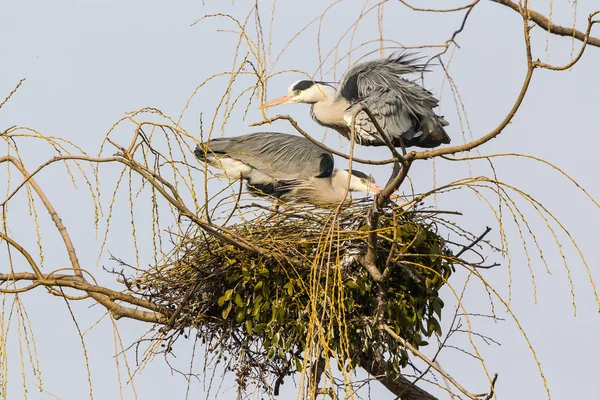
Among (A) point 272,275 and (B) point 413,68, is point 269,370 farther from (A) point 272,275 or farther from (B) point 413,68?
(B) point 413,68

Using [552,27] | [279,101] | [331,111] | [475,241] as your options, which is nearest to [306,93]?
[279,101]

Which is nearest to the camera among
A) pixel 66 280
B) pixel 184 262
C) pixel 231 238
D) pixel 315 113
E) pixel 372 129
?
pixel 231 238

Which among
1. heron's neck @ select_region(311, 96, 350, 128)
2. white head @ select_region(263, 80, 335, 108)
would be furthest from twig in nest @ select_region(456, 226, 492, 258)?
white head @ select_region(263, 80, 335, 108)

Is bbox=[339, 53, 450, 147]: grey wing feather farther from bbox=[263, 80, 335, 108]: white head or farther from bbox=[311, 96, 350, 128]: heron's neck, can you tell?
bbox=[263, 80, 335, 108]: white head

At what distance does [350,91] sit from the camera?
5.47 m

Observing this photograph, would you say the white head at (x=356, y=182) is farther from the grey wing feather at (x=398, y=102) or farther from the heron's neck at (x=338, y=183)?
the grey wing feather at (x=398, y=102)

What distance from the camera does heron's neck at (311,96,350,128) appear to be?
5.56 m

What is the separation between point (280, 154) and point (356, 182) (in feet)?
1.65

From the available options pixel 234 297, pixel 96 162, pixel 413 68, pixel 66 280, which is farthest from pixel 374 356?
pixel 413 68

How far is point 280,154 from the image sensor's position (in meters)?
5.63

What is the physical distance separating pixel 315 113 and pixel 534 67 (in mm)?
3045

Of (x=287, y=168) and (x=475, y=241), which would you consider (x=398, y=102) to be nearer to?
(x=287, y=168)

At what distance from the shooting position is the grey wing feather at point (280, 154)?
18.1ft

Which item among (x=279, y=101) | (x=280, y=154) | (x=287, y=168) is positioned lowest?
(x=287, y=168)
